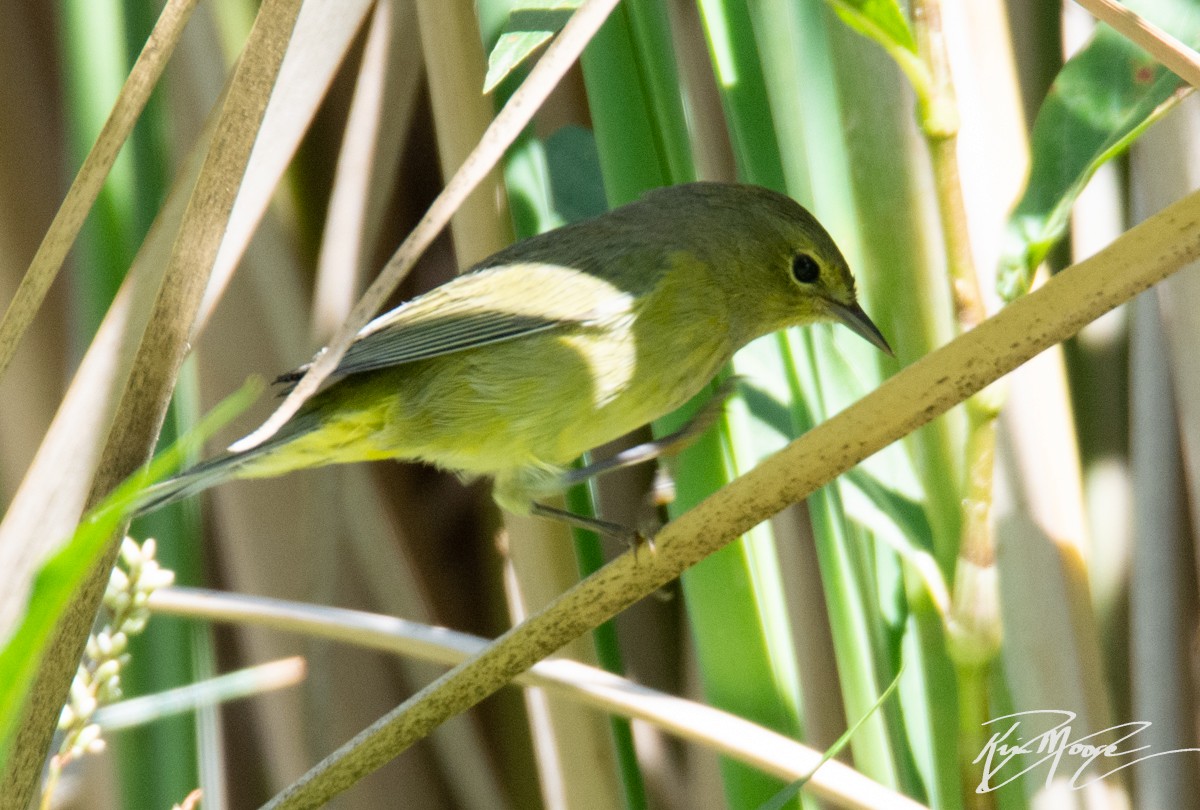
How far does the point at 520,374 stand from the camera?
57.7 inches

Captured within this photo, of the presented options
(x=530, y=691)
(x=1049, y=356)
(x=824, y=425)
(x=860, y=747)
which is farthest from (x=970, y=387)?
(x=530, y=691)

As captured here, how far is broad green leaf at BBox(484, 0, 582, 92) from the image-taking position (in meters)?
1.00

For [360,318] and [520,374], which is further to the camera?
[520,374]

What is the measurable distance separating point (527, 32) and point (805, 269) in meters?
0.65

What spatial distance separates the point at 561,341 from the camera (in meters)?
1.47

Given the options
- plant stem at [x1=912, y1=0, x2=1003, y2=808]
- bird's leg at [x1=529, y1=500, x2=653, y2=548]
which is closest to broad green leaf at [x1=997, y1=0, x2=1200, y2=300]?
plant stem at [x1=912, y1=0, x2=1003, y2=808]

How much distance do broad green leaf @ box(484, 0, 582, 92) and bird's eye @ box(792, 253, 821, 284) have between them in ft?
1.96

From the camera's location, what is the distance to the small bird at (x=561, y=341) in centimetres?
140

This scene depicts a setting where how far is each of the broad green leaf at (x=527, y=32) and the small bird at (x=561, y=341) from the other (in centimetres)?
33

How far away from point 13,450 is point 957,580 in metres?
1.32

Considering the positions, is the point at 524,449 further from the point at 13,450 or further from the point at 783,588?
the point at 13,450

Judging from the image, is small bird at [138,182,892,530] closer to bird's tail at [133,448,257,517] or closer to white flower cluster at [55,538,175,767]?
bird's tail at [133,448,257,517]

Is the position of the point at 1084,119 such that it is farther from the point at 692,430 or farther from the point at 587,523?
the point at 587,523

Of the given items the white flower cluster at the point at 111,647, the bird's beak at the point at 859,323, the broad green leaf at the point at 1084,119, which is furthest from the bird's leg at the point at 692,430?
the white flower cluster at the point at 111,647
